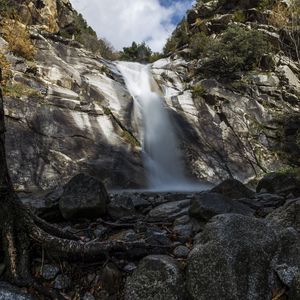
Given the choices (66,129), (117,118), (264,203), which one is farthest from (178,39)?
(264,203)

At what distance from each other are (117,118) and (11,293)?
13.9 meters

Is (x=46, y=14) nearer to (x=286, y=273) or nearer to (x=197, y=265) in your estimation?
(x=197, y=265)

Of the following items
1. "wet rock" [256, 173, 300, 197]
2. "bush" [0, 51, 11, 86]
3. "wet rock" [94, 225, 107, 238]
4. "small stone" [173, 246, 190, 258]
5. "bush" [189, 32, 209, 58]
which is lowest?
"small stone" [173, 246, 190, 258]

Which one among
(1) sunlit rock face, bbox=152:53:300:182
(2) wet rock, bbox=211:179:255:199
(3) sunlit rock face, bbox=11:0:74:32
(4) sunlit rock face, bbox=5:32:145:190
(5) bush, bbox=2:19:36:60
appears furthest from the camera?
(3) sunlit rock face, bbox=11:0:74:32

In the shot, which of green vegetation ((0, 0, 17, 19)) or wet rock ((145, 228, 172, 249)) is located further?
green vegetation ((0, 0, 17, 19))

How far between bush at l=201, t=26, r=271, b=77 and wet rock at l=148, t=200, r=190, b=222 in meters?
19.9

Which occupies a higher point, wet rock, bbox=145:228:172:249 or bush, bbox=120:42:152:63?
bush, bbox=120:42:152:63

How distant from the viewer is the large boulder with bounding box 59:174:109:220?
6.59 meters

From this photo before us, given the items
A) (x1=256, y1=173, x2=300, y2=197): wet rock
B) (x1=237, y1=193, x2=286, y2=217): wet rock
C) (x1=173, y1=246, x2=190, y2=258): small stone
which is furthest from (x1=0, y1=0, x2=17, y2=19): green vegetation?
(x1=173, y1=246, x2=190, y2=258): small stone

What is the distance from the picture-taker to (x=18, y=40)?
19859 millimetres

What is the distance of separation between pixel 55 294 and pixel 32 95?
43.4 feet

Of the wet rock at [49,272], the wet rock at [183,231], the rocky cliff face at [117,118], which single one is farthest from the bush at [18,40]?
the wet rock at [49,272]

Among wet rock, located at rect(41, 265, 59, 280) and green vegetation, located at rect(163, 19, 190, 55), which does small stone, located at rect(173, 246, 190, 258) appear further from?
green vegetation, located at rect(163, 19, 190, 55)

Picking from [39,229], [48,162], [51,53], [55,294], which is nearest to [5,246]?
[39,229]
